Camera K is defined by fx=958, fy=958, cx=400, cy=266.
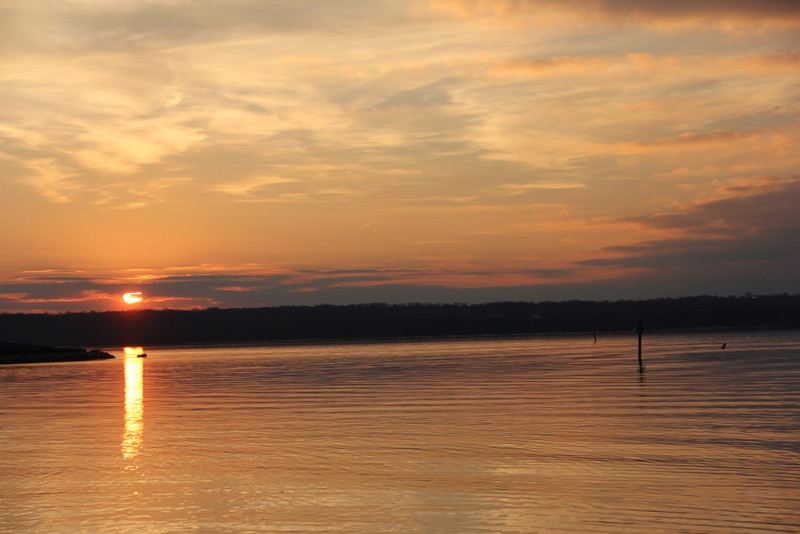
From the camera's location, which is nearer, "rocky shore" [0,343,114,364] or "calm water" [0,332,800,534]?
"calm water" [0,332,800,534]

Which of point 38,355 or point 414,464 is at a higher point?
point 38,355

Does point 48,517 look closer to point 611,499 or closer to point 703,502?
point 611,499

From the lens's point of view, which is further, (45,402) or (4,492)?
(45,402)

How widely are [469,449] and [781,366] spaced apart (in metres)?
45.5

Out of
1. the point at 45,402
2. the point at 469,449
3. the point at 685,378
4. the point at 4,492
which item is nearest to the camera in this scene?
the point at 4,492

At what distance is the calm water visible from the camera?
643 inches

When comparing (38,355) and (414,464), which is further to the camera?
(38,355)

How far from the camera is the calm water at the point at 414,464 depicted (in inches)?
643

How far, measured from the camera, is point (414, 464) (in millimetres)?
22250

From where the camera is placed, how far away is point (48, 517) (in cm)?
1700

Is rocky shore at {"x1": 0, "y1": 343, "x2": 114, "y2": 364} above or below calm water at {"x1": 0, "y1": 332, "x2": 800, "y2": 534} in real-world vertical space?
above

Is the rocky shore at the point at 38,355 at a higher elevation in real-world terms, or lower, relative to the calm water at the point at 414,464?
higher

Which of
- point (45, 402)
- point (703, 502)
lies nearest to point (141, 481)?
point (703, 502)

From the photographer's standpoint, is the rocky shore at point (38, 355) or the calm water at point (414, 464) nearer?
the calm water at point (414, 464)
